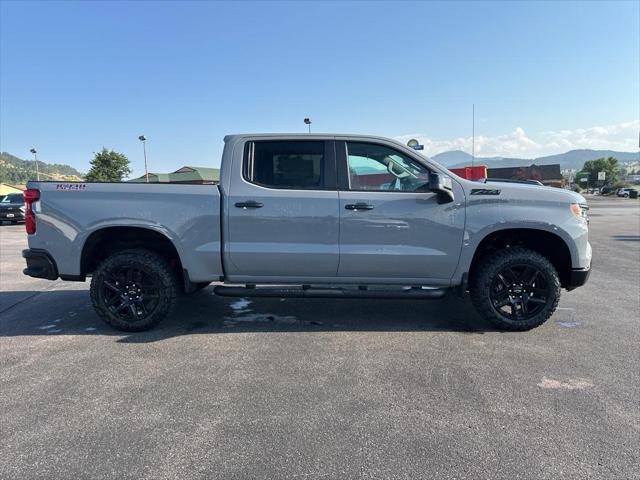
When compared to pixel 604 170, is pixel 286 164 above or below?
below

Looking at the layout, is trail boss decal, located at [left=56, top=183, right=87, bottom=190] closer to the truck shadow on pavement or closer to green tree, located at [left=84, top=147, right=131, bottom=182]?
the truck shadow on pavement

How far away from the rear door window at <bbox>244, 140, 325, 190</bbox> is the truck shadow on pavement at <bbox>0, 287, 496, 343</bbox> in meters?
1.61

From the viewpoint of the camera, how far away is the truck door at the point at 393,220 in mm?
4215

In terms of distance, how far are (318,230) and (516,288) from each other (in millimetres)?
2191

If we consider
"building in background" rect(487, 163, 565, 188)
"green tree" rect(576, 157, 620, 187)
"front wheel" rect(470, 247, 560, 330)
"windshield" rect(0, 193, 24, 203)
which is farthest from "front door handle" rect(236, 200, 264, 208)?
"green tree" rect(576, 157, 620, 187)

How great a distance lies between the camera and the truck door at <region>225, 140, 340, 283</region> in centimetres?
421

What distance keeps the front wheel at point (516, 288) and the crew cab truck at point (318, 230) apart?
0.01 meters

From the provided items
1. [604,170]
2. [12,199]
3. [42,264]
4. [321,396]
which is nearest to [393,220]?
[321,396]

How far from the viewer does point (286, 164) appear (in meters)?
4.39

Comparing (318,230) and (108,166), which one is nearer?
(318,230)

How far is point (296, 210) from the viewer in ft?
13.8

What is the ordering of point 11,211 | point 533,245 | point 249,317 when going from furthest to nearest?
point 11,211, point 249,317, point 533,245

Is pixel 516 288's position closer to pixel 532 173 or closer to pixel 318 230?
pixel 318 230

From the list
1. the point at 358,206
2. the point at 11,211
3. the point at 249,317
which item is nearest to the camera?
the point at 358,206
